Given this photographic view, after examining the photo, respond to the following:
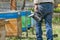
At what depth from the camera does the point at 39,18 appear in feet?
21.6

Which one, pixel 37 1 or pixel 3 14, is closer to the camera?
pixel 37 1

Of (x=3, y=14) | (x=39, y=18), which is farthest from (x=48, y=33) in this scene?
(x=3, y=14)

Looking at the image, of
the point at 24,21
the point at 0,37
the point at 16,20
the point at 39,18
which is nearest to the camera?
the point at 0,37

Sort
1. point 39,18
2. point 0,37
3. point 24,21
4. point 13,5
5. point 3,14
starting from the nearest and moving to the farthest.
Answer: point 0,37, point 39,18, point 3,14, point 24,21, point 13,5

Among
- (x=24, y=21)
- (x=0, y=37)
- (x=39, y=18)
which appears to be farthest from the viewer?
(x=24, y=21)

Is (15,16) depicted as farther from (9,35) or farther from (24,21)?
(24,21)

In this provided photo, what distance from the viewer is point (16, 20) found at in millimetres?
8656

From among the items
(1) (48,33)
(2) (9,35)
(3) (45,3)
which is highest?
(3) (45,3)

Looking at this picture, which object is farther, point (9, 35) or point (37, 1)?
point (9, 35)

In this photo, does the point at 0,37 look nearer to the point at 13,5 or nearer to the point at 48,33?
the point at 48,33

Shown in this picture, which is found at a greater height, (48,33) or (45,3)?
(45,3)

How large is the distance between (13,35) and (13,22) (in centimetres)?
42

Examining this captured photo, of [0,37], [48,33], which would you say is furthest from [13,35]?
[0,37]

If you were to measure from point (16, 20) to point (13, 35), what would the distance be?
1.63 feet
